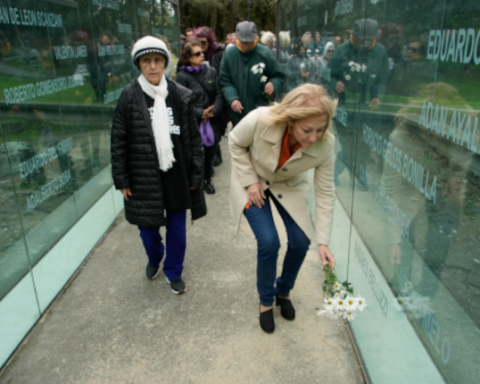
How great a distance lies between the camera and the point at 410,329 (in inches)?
83.6

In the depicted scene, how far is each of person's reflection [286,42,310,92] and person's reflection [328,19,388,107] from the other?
163 cm

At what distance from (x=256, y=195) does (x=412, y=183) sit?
1004 mm

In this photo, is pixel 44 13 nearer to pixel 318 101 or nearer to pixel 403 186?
pixel 318 101

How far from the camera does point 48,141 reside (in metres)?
A: 3.51

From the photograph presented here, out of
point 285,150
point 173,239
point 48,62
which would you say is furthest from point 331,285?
point 48,62

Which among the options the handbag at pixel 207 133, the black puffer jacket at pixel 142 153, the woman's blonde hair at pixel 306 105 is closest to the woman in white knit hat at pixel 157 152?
→ the black puffer jacket at pixel 142 153

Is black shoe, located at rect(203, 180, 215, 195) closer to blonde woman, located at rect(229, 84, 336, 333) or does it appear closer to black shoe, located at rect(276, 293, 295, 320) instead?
black shoe, located at rect(276, 293, 295, 320)

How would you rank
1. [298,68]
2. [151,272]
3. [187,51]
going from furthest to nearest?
1. [298,68]
2. [187,51]
3. [151,272]

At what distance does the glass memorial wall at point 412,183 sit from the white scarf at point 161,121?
51.9 inches

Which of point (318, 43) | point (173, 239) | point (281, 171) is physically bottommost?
point (173, 239)

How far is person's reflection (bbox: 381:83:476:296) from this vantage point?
5.47 feet

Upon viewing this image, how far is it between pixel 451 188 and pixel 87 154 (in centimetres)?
359

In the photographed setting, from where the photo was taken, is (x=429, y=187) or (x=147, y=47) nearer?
(x=429, y=187)

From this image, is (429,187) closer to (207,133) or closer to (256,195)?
(256,195)
